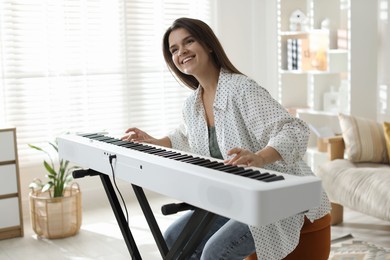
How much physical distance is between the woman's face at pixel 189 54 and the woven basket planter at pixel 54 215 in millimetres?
1917

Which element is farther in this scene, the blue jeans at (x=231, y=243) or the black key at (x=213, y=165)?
the blue jeans at (x=231, y=243)

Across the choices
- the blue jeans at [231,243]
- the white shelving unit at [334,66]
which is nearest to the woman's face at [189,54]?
the blue jeans at [231,243]

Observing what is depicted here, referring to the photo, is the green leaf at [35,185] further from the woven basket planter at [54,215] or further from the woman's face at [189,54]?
the woman's face at [189,54]

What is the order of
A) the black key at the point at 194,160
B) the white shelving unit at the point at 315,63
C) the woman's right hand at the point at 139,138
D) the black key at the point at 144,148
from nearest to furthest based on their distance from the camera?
the black key at the point at 194,160, the black key at the point at 144,148, the woman's right hand at the point at 139,138, the white shelving unit at the point at 315,63

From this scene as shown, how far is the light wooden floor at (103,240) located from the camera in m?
3.71

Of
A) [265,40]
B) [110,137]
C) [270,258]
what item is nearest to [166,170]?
[270,258]

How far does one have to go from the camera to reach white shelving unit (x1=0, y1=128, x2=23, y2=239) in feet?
13.2

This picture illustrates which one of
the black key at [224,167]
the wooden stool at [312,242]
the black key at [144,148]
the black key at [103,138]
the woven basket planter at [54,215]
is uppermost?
the black key at [103,138]

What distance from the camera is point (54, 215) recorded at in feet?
13.2

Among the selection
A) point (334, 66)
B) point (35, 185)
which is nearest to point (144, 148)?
point (35, 185)

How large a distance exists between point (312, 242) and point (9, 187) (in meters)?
2.43

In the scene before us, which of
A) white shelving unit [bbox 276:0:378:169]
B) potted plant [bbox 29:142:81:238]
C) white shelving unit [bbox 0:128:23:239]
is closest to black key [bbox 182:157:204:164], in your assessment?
potted plant [bbox 29:142:81:238]

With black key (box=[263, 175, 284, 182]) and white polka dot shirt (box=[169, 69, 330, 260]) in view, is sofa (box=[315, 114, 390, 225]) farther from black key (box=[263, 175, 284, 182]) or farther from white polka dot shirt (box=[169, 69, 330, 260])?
black key (box=[263, 175, 284, 182])

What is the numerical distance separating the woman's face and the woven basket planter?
6.29ft
